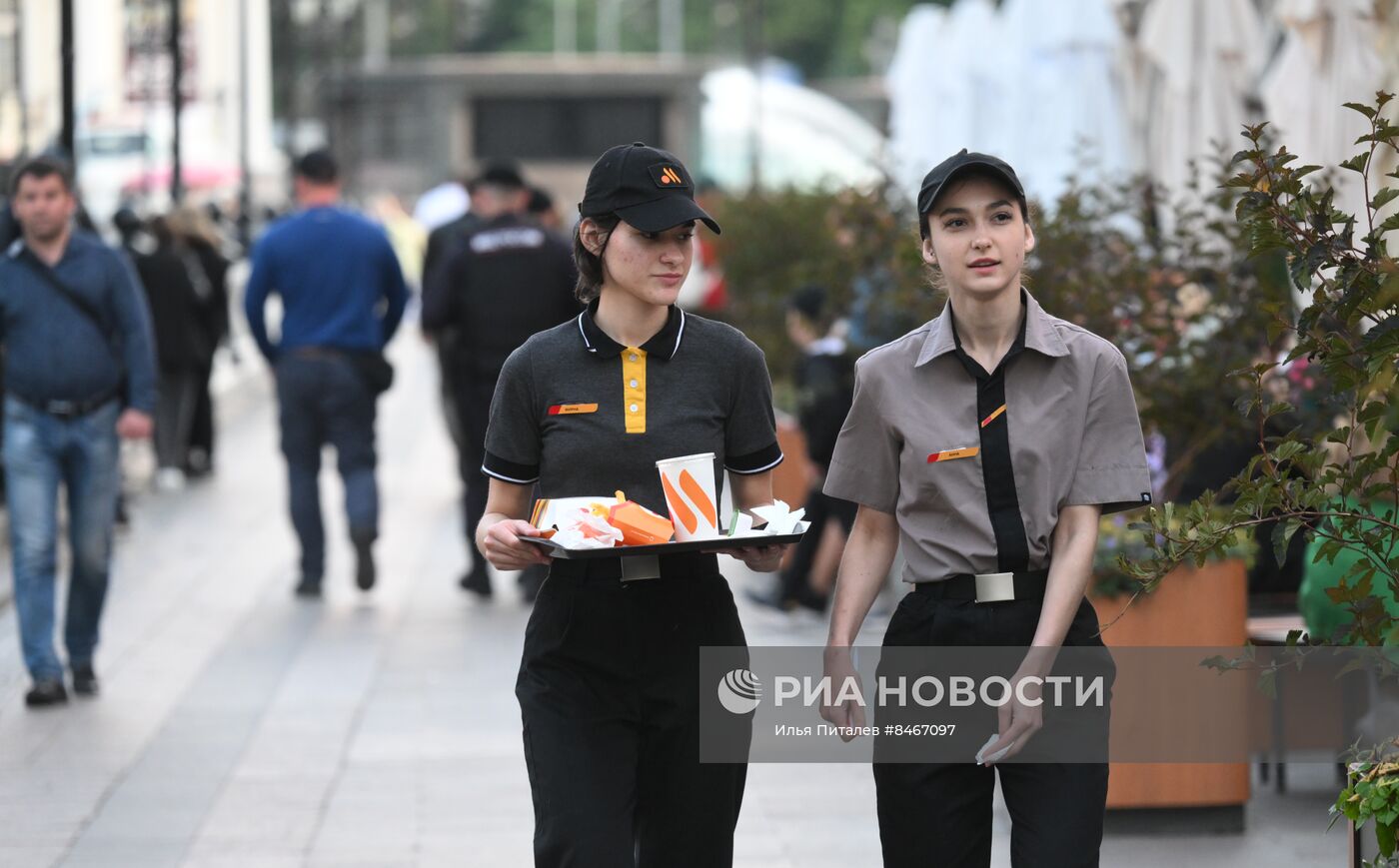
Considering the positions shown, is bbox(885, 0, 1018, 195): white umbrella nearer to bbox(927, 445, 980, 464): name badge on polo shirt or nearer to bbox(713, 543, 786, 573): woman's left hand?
bbox(713, 543, 786, 573): woman's left hand

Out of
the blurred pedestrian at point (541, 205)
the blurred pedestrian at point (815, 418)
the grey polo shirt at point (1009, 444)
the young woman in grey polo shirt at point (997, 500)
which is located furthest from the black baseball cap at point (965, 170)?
the blurred pedestrian at point (541, 205)

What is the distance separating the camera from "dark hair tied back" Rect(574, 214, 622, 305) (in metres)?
4.30

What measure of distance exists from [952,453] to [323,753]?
174 inches

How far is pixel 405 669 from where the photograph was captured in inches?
376

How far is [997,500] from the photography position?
4066 mm

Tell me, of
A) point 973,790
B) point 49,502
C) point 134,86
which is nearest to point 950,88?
point 49,502

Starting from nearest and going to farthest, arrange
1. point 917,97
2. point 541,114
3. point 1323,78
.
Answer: point 1323,78 < point 917,97 < point 541,114

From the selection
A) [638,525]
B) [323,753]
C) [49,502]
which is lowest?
[323,753]

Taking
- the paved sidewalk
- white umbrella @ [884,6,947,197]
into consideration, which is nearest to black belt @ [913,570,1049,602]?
the paved sidewalk

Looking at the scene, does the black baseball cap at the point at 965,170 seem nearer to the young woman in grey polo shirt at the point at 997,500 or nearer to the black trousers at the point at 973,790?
the young woman in grey polo shirt at the point at 997,500

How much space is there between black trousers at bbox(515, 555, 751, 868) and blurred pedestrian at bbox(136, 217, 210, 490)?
11.4 metres

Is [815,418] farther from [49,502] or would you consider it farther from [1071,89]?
[1071,89]

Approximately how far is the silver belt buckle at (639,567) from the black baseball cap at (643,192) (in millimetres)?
648

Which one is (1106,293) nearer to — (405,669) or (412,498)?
(405,669)
